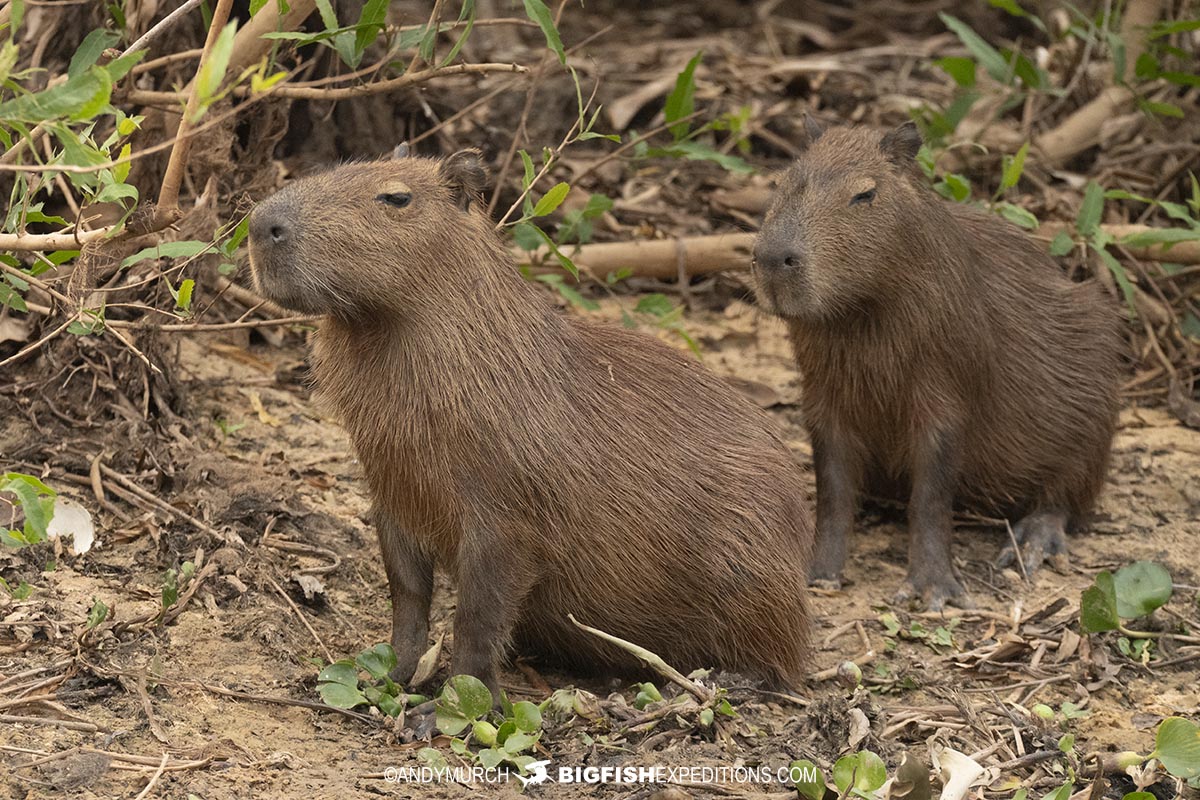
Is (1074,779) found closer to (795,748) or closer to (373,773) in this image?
(795,748)

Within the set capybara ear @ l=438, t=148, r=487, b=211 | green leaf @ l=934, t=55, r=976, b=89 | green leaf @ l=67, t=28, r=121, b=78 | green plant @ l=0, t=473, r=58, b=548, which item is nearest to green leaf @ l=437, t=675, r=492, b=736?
green plant @ l=0, t=473, r=58, b=548

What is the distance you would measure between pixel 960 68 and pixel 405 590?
3.82m

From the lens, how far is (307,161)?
6.35 meters

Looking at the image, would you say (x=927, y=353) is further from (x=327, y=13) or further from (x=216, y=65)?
(x=216, y=65)

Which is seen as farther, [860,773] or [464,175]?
[464,175]

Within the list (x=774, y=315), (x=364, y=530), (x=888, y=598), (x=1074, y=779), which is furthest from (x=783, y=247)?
(x=1074, y=779)

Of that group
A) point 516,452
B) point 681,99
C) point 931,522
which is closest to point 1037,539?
point 931,522

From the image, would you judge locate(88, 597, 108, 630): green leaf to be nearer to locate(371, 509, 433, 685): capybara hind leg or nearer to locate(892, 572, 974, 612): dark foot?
locate(371, 509, 433, 685): capybara hind leg

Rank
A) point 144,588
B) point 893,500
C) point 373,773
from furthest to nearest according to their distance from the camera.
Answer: point 893,500 → point 144,588 → point 373,773

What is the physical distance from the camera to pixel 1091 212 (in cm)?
610

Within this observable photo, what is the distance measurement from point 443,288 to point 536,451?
485mm

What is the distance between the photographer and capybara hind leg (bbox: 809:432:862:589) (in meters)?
5.39

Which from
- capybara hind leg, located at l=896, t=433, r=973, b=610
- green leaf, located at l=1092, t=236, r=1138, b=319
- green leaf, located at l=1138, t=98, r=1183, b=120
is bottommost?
capybara hind leg, located at l=896, t=433, r=973, b=610

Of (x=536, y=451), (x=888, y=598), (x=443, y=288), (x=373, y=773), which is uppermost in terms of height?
(x=443, y=288)
